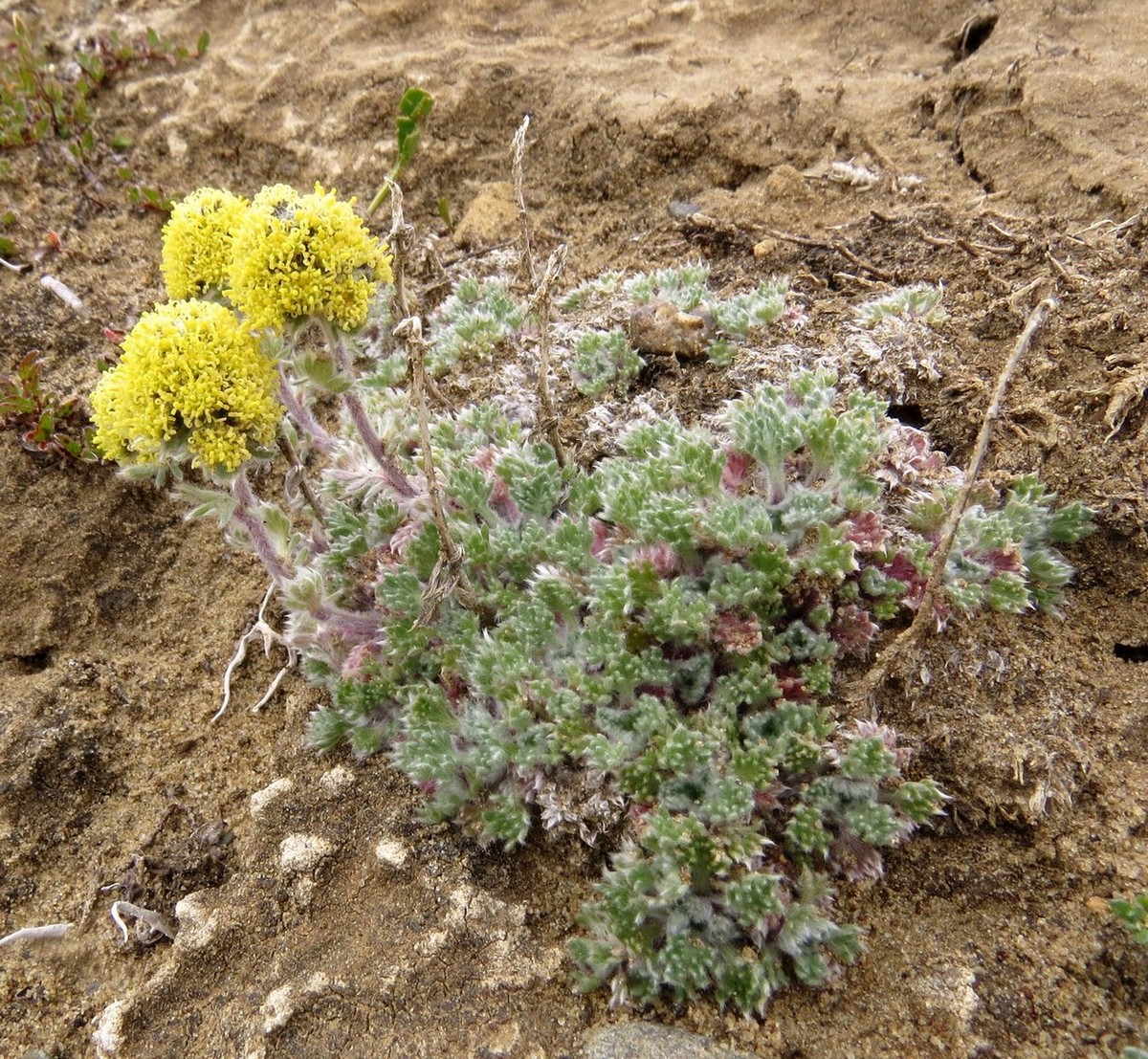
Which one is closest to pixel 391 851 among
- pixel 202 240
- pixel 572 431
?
pixel 572 431

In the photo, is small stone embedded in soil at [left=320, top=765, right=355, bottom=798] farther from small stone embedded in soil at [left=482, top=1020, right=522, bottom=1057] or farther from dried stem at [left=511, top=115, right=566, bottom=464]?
dried stem at [left=511, top=115, right=566, bottom=464]

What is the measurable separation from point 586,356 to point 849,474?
139cm

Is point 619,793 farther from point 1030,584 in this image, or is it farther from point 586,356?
point 586,356

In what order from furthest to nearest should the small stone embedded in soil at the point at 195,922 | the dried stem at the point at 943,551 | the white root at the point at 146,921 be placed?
the white root at the point at 146,921 < the small stone embedded in soil at the point at 195,922 < the dried stem at the point at 943,551

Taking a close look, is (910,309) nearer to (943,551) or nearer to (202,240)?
(943,551)

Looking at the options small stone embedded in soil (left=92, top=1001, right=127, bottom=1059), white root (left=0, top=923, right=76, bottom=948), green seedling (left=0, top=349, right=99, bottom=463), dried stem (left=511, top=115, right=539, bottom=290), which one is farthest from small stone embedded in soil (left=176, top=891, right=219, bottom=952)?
dried stem (left=511, top=115, right=539, bottom=290)

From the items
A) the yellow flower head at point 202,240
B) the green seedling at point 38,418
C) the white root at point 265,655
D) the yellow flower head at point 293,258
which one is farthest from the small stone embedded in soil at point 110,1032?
the green seedling at point 38,418

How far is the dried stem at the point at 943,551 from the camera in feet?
8.14

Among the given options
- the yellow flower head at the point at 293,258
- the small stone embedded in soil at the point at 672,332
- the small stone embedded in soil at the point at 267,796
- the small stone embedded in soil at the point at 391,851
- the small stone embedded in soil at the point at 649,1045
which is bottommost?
the small stone embedded in soil at the point at 649,1045

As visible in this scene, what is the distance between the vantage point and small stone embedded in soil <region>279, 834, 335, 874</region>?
291cm

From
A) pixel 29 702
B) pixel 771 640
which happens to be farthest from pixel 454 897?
pixel 29 702

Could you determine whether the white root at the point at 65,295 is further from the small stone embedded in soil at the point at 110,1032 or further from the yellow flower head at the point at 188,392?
the small stone embedded in soil at the point at 110,1032

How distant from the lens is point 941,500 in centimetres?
312

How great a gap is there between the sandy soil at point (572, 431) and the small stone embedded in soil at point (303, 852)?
1 centimetres
